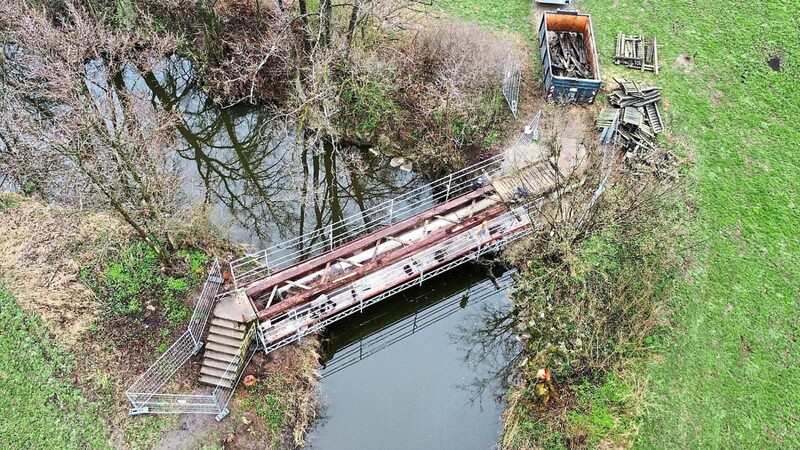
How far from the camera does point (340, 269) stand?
71.9 feet

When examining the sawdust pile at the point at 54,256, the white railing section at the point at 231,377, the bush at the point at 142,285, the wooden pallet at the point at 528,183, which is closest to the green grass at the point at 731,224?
the wooden pallet at the point at 528,183

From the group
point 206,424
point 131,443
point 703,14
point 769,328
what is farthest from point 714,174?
point 131,443

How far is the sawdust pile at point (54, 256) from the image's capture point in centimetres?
2150

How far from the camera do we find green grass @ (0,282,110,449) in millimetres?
19047

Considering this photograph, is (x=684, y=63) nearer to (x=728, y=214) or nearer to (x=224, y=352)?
(x=728, y=214)

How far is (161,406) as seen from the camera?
770 inches

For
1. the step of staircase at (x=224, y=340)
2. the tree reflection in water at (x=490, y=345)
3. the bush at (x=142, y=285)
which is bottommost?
the tree reflection in water at (x=490, y=345)

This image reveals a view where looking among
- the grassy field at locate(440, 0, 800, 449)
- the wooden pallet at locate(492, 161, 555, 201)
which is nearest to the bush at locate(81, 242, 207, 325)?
the wooden pallet at locate(492, 161, 555, 201)

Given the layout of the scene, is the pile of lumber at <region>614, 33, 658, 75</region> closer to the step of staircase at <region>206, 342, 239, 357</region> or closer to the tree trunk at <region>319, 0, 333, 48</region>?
the tree trunk at <region>319, 0, 333, 48</region>

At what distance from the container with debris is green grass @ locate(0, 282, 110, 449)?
22235 millimetres

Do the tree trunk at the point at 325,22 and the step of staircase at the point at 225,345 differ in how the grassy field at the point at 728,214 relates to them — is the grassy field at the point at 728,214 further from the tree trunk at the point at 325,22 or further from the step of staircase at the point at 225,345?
the step of staircase at the point at 225,345

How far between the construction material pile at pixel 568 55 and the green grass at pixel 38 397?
23265 millimetres

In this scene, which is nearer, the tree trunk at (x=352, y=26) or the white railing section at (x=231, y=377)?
the white railing section at (x=231, y=377)

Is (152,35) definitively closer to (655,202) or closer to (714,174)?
(655,202)
